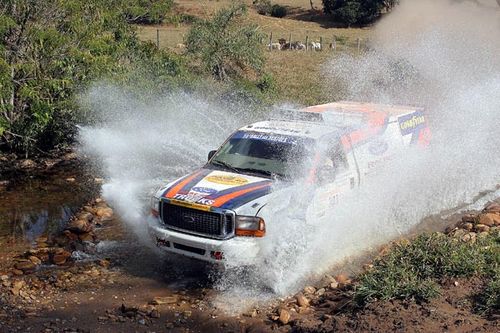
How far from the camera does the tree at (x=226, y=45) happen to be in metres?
23.4

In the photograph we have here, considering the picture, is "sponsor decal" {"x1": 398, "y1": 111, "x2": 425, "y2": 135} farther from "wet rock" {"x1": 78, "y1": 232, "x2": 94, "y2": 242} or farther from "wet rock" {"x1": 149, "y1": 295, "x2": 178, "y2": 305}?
"wet rock" {"x1": 78, "y1": 232, "x2": 94, "y2": 242}

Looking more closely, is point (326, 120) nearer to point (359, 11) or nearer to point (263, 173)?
point (263, 173)

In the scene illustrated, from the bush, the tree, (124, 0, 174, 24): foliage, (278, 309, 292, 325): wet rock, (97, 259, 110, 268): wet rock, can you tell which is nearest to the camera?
(278, 309, 292, 325): wet rock

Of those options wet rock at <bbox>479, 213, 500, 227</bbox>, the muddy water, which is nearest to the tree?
the muddy water

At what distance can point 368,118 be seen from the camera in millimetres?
10445

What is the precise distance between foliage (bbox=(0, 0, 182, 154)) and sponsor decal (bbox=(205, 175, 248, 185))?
6.35 metres

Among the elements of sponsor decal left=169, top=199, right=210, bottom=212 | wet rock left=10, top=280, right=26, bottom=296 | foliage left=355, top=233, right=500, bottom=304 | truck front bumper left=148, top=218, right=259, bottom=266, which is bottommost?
wet rock left=10, top=280, right=26, bottom=296

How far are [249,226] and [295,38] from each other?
35356 millimetres

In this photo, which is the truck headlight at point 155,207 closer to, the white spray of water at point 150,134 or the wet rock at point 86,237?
the wet rock at point 86,237

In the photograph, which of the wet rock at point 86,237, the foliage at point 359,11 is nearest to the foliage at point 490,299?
the wet rock at point 86,237

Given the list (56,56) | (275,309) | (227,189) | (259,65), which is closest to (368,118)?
(227,189)

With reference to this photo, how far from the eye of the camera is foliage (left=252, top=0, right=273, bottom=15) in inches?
2152

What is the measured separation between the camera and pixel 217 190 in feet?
26.3

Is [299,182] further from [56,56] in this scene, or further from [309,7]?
[309,7]
